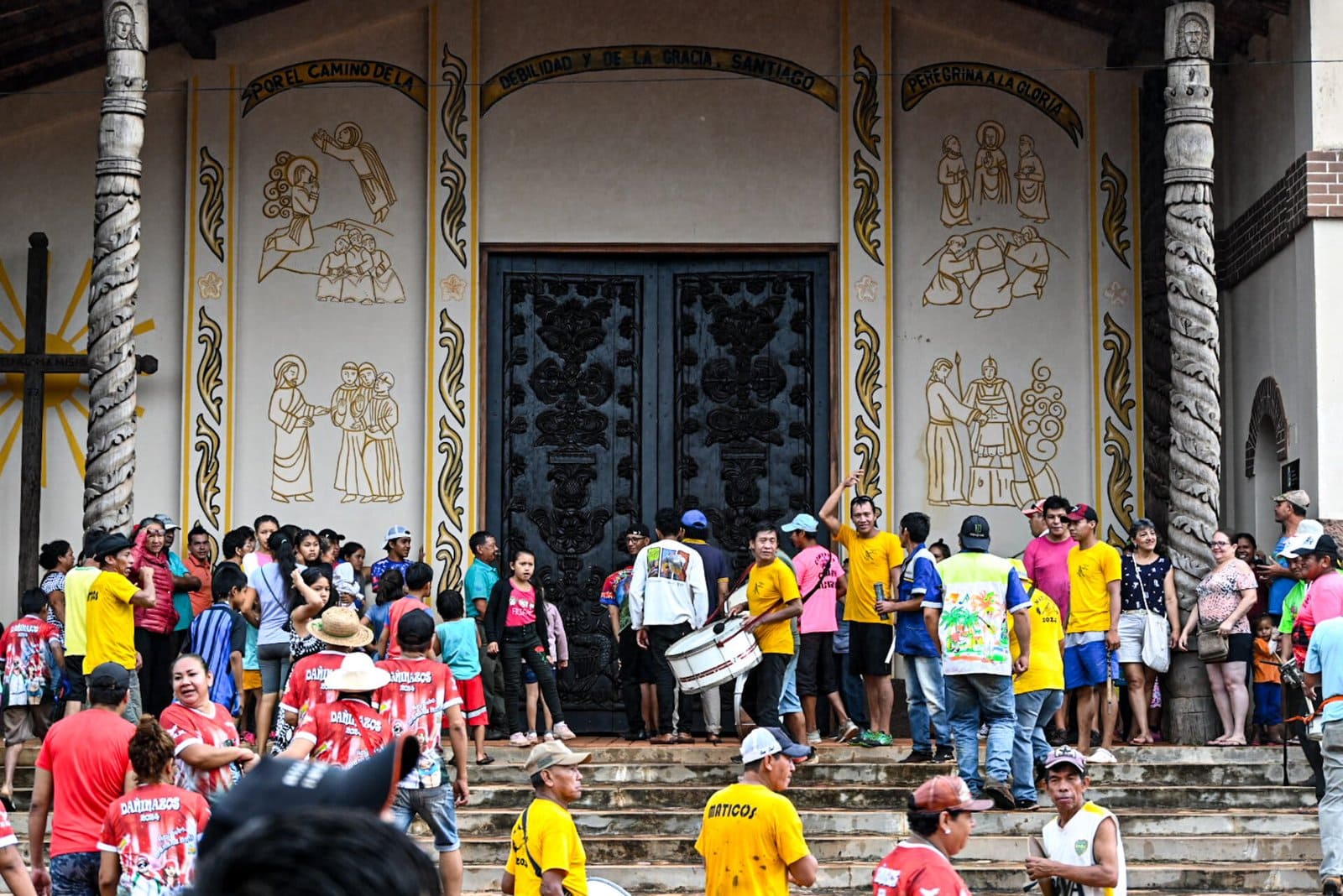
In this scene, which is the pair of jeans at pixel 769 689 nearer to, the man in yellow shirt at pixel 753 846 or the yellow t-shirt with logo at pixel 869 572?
the yellow t-shirt with logo at pixel 869 572

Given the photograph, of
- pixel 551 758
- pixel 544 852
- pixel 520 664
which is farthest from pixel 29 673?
pixel 544 852

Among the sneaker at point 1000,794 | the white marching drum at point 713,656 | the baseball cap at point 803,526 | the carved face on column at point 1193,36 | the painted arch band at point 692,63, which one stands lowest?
the sneaker at point 1000,794

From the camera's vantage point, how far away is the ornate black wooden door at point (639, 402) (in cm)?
1664

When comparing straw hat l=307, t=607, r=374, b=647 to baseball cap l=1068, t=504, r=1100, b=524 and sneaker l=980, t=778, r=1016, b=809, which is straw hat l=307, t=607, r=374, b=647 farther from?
baseball cap l=1068, t=504, r=1100, b=524

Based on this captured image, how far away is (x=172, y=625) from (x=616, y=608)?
3172mm

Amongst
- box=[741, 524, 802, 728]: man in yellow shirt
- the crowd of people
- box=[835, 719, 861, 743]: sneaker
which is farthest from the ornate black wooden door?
box=[741, 524, 802, 728]: man in yellow shirt

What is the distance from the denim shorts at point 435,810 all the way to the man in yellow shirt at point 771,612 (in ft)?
11.8

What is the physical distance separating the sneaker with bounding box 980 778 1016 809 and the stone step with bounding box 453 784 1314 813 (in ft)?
1.61

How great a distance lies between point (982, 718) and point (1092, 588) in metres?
1.76

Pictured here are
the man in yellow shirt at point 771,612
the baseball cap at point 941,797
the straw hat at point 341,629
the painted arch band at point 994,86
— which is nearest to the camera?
the baseball cap at point 941,797

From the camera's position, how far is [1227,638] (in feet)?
42.6

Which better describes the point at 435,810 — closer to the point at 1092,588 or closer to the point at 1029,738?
the point at 1029,738

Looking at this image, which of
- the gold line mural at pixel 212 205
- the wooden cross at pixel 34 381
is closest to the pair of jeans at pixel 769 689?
the wooden cross at pixel 34 381

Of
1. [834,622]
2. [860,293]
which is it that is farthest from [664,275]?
[834,622]
